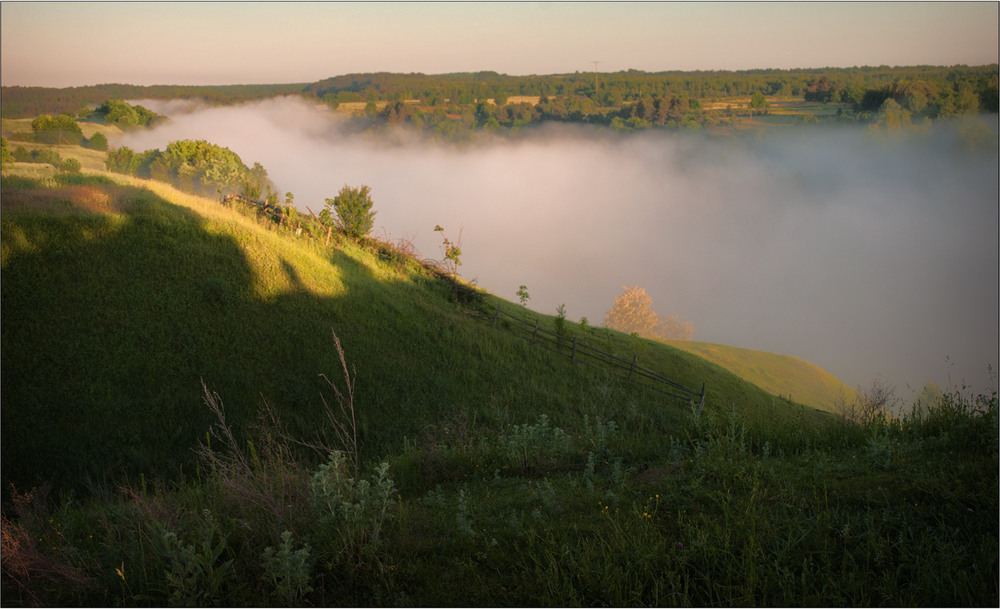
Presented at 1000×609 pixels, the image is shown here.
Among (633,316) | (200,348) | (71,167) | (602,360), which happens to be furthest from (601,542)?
A: (633,316)

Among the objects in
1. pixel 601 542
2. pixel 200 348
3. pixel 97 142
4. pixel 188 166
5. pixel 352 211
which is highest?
pixel 97 142

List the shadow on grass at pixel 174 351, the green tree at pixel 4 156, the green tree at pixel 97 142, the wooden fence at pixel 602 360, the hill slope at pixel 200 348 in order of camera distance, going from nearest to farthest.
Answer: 1. the shadow on grass at pixel 174 351
2. the hill slope at pixel 200 348
3. the wooden fence at pixel 602 360
4. the green tree at pixel 4 156
5. the green tree at pixel 97 142

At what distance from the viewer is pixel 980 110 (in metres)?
133

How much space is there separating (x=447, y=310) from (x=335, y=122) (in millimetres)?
193092

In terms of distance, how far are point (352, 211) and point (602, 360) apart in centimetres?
1762

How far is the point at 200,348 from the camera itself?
14414 mm

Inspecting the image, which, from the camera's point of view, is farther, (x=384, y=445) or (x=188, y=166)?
(x=188, y=166)

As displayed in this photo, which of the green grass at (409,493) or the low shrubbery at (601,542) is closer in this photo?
the low shrubbery at (601,542)

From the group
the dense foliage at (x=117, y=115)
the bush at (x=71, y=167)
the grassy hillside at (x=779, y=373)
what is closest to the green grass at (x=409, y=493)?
the bush at (x=71, y=167)

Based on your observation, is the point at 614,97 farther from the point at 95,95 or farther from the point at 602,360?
the point at 602,360

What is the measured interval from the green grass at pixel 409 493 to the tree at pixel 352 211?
13449 mm

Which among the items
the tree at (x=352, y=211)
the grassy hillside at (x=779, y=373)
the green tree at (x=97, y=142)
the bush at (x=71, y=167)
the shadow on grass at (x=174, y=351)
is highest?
the green tree at (x=97, y=142)

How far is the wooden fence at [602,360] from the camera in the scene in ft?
69.2

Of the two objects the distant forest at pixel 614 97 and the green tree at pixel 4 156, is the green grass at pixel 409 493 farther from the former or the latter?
the distant forest at pixel 614 97
